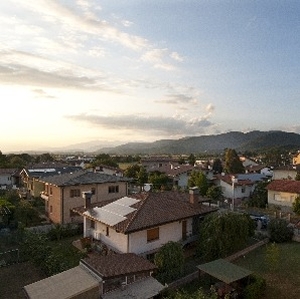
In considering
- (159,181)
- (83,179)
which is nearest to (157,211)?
(83,179)

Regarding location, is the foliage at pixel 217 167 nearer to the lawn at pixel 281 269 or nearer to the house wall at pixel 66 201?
the house wall at pixel 66 201

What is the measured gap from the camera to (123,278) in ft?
55.7

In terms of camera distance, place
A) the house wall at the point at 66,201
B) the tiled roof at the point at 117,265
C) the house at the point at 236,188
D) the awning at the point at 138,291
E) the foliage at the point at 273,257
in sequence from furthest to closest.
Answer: the house at the point at 236,188 < the house wall at the point at 66,201 < the foliage at the point at 273,257 < the tiled roof at the point at 117,265 < the awning at the point at 138,291

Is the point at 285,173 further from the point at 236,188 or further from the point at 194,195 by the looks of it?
the point at 194,195

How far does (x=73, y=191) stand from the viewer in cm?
3391

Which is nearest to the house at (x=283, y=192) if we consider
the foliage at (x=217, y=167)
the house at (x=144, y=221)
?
the house at (x=144, y=221)

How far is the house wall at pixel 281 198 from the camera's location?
42.9 m

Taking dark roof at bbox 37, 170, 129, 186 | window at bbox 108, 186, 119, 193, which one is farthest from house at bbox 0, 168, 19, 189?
window at bbox 108, 186, 119, 193

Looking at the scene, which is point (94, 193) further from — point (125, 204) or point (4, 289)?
point (4, 289)

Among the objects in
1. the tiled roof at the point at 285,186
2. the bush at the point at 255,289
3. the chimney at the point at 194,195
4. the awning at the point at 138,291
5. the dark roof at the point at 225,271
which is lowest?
the bush at the point at 255,289

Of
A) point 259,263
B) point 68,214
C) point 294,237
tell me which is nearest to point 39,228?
point 68,214

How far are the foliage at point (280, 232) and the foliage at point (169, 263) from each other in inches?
434

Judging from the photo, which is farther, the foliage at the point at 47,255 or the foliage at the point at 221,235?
the foliage at the point at 221,235

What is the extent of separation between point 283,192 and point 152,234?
87.9 feet
